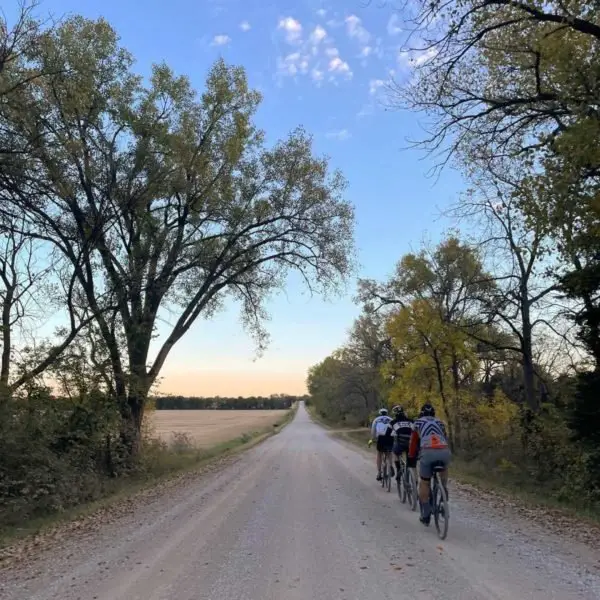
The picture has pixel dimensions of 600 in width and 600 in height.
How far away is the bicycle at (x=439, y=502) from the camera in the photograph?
8.14m

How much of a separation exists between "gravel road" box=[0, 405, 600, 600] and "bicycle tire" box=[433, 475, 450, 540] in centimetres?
13

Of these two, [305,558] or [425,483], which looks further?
[425,483]

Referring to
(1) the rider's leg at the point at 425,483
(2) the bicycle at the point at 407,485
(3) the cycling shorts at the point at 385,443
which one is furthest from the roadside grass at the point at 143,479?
(2) the bicycle at the point at 407,485

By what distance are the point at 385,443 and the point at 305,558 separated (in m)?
6.97

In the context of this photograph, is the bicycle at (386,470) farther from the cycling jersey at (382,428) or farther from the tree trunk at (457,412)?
the tree trunk at (457,412)

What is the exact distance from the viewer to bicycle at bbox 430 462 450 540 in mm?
8138

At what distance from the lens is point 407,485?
37.3ft

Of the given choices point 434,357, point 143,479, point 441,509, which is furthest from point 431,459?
point 434,357

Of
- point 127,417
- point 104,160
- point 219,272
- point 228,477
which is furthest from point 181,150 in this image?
point 228,477

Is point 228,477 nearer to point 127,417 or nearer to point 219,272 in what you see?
point 127,417

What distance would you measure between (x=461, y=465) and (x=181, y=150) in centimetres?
1579

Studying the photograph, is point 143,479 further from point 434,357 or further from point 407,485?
point 434,357

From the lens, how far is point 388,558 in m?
7.01

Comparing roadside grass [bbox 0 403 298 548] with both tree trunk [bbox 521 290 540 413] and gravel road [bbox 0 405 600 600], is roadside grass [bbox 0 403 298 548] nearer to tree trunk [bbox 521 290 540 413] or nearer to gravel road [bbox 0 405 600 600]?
gravel road [bbox 0 405 600 600]
